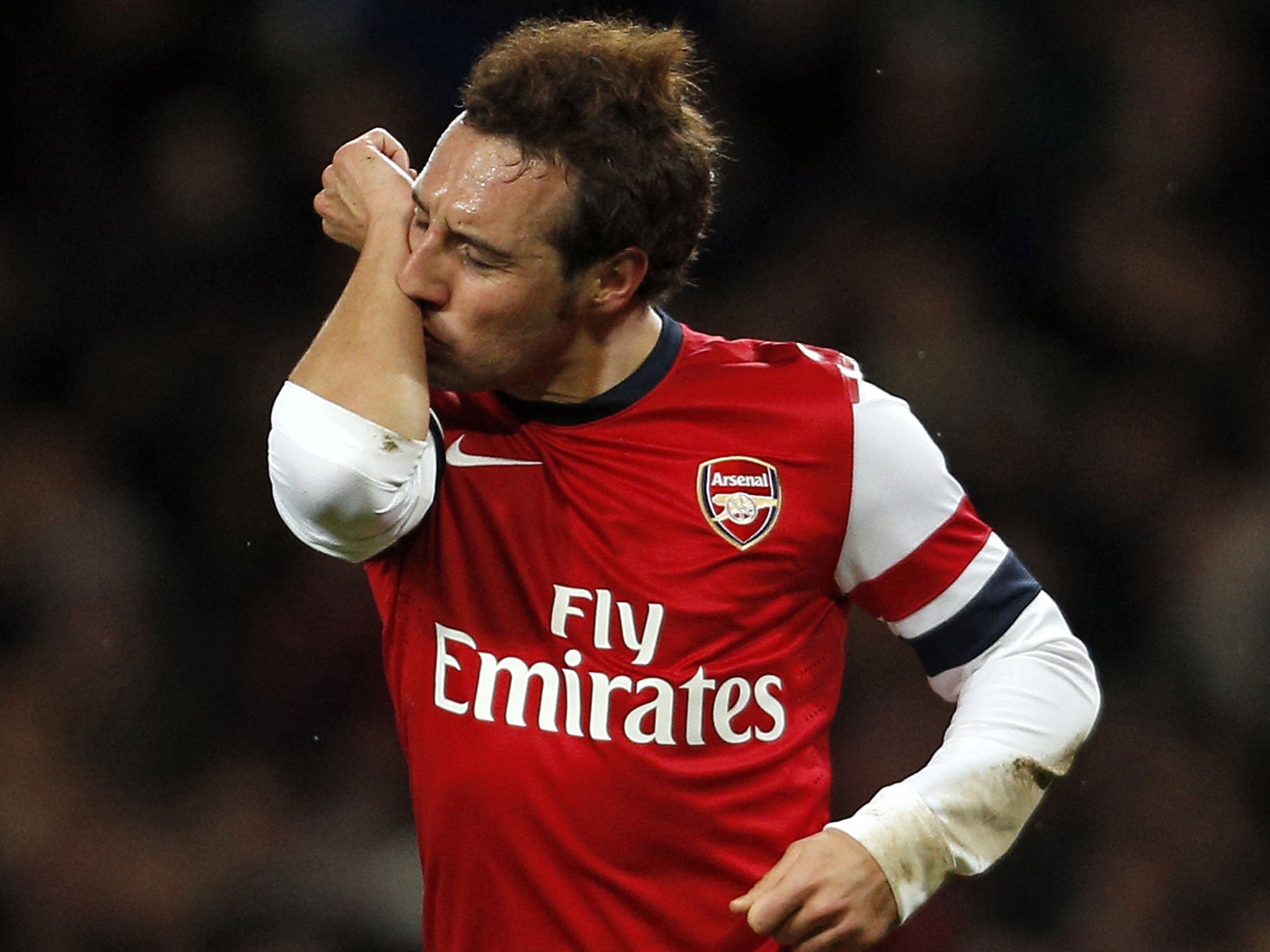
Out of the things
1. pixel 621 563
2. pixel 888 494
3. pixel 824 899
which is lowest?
pixel 824 899

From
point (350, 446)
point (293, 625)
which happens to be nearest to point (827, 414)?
point (350, 446)

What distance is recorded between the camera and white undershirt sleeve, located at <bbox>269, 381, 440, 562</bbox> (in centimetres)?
177

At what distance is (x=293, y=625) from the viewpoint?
3895 millimetres

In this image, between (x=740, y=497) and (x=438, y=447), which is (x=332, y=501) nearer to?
(x=438, y=447)

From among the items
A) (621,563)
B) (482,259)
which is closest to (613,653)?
(621,563)

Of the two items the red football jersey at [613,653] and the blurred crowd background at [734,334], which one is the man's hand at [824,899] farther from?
the blurred crowd background at [734,334]

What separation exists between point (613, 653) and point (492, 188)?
1.75ft

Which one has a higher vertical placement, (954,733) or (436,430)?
(436,430)

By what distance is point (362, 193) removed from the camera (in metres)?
1.97

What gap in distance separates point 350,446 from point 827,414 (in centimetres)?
59

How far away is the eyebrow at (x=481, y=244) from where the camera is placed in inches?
74.8

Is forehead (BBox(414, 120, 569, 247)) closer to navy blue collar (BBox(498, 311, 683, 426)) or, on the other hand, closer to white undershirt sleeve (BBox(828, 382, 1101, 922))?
navy blue collar (BBox(498, 311, 683, 426))

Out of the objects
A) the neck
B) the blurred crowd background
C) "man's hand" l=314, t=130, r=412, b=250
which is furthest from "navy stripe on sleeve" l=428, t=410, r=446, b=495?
the blurred crowd background

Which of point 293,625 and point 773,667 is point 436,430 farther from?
point 293,625
